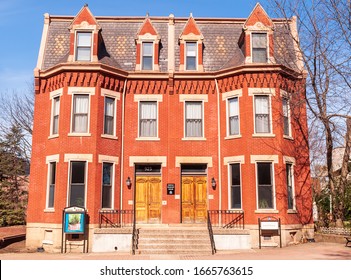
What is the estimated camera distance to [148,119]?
2000 cm

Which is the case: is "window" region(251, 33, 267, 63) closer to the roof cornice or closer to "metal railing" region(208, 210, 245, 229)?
the roof cornice

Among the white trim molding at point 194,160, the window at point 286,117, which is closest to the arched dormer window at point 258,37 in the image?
the window at point 286,117

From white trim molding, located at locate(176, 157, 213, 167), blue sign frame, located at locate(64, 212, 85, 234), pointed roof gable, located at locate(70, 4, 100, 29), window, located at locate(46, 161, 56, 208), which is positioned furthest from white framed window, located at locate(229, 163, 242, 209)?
pointed roof gable, located at locate(70, 4, 100, 29)

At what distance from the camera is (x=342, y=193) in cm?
1977

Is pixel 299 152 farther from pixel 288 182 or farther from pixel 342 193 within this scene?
pixel 342 193

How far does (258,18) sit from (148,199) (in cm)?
1130

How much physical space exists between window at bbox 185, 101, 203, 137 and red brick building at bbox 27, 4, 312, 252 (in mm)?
54

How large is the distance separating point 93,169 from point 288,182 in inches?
387

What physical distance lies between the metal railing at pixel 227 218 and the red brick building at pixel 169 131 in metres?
0.29

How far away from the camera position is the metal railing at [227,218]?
1806 centimetres

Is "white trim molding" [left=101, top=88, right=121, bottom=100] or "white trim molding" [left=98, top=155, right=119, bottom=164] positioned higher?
"white trim molding" [left=101, top=88, right=121, bottom=100]

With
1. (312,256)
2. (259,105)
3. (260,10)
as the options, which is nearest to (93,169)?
(259,105)

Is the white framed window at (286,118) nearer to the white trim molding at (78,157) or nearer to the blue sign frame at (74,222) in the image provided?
the white trim molding at (78,157)

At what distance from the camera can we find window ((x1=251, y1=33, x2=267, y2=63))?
64.0 ft
